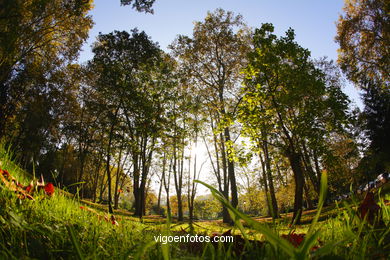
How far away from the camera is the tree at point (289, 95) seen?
389 inches

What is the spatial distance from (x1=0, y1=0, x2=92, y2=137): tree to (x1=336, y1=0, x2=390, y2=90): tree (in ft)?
61.7

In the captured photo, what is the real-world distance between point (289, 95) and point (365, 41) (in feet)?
42.9

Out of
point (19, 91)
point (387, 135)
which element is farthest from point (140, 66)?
point (387, 135)

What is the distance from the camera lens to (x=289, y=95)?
10.2 m

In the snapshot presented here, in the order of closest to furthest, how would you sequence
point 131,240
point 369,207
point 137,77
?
1. point 369,207
2. point 131,240
3. point 137,77

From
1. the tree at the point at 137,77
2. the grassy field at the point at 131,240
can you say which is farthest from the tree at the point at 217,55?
the grassy field at the point at 131,240

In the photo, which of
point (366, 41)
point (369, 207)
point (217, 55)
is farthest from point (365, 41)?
point (369, 207)

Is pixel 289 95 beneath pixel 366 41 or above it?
beneath

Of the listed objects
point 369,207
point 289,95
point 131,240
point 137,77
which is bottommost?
point 131,240

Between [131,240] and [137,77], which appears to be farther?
[137,77]

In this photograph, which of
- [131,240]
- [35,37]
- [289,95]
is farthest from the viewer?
[35,37]

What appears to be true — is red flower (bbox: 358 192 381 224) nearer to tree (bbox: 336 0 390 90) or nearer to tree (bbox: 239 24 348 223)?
tree (bbox: 239 24 348 223)

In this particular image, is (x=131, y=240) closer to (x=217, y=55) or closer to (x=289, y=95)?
(x=289, y=95)

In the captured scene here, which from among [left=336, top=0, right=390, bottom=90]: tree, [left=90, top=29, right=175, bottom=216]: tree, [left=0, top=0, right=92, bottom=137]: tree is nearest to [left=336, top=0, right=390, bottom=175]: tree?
[left=336, top=0, right=390, bottom=90]: tree
